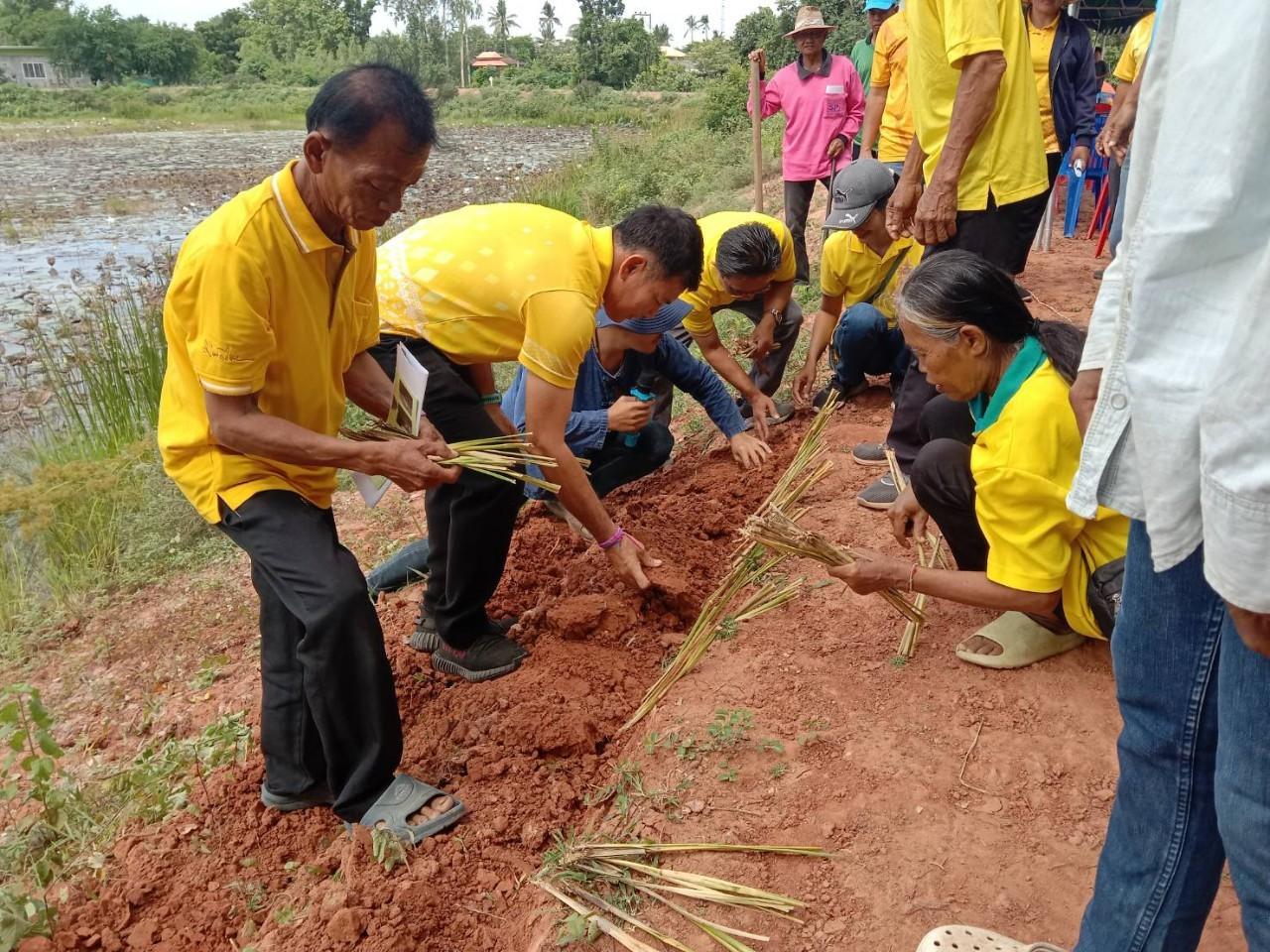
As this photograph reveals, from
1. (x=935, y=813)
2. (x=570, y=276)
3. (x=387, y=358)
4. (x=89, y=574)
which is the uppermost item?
(x=570, y=276)

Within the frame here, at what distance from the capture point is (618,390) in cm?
439

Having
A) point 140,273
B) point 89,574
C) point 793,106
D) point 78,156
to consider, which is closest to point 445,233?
point 89,574

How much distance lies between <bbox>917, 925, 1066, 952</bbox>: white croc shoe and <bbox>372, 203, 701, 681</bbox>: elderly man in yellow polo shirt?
157 centimetres

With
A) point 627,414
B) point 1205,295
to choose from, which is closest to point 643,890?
point 1205,295

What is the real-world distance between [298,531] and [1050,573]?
177cm

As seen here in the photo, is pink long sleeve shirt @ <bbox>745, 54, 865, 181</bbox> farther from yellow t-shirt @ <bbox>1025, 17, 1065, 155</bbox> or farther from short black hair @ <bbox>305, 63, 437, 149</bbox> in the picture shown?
short black hair @ <bbox>305, 63, 437, 149</bbox>

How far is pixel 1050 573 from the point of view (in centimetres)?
226

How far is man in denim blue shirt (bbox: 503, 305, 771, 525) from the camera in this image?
12.9ft

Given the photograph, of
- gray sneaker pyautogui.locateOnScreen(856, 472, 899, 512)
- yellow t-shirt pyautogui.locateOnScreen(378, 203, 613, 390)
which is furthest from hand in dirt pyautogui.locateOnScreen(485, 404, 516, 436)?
gray sneaker pyautogui.locateOnScreen(856, 472, 899, 512)

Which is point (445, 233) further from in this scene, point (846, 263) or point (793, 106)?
point (793, 106)

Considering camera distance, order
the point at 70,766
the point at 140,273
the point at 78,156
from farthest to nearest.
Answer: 1. the point at 78,156
2. the point at 140,273
3. the point at 70,766

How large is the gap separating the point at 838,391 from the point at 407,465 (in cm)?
288

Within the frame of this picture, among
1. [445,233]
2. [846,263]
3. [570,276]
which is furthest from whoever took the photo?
[846,263]

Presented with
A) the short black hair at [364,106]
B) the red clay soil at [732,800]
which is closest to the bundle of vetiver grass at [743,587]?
the red clay soil at [732,800]
